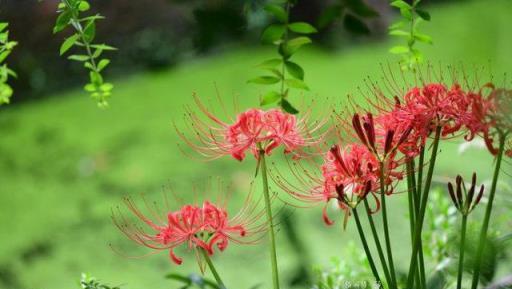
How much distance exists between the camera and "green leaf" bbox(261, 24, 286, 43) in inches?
37.3

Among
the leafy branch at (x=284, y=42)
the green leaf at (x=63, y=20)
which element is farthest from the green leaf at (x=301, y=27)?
the green leaf at (x=63, y=20)

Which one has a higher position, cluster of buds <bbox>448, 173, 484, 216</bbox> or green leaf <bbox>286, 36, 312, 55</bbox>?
green leaf <bbox>286, 36, 312, 55</bbox>

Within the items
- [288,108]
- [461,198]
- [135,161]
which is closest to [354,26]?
[288,108]

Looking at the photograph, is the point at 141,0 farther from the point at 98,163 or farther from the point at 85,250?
the point at 85,250

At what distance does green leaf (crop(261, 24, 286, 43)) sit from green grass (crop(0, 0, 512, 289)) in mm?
1043

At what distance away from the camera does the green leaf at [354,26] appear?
3.29ft

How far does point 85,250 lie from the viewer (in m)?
2.56

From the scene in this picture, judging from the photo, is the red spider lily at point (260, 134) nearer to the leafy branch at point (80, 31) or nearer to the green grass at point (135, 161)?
the leafy branch at point (80, 31)

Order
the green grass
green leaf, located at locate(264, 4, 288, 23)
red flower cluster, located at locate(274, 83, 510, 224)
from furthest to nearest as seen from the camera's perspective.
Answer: the green grass < green leaf, located at locate(264, 4, 288, 23) < red flower cluster, located at locate(274, 83, 510, 224)

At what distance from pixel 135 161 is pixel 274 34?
6.96 feet

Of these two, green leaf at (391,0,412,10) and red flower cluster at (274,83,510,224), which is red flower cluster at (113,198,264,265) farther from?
green leaf at (391,0,412,10)

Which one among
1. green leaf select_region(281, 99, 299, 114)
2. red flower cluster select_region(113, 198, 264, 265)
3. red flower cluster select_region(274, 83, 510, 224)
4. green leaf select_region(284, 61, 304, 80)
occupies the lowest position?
red flower cluster select_region(113, 198, 264, 265)

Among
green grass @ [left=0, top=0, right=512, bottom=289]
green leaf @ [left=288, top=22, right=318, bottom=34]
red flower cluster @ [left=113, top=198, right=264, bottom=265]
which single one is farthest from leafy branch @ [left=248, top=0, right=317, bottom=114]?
green grass @ [left=0, top=0, right=512, bottom=289]

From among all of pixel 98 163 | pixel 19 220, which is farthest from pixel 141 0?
pixel 19 220
